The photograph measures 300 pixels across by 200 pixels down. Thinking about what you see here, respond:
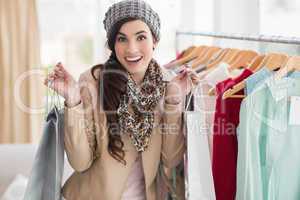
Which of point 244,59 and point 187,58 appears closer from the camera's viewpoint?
point 244,59

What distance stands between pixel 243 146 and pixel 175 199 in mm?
247

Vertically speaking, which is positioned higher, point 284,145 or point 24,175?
point 284,145

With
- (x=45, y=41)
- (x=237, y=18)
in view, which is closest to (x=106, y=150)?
(x=237, y=18)

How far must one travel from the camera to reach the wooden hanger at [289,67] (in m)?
1.25

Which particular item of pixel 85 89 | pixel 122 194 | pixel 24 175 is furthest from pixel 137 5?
pixel 24 175

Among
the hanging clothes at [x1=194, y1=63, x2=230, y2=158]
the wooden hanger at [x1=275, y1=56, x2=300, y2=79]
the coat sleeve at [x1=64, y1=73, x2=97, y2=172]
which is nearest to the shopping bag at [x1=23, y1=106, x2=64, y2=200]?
the coat sleeve at [x1=64, y1=73, x2=97, y2=172]

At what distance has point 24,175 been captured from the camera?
232 cm

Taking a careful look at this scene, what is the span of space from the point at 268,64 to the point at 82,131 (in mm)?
569

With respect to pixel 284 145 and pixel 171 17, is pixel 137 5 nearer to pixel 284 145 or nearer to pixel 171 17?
pixel 284 145

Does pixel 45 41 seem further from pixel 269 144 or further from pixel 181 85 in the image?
pixel 269 144

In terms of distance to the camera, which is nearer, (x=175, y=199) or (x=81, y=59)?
(x=175, y=199)

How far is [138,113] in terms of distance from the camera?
127cm

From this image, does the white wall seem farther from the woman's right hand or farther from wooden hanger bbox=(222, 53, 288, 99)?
the woman's right hand

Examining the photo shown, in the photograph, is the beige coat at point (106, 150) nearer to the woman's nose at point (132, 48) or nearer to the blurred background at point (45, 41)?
the woman's nose at point (132, 48)
